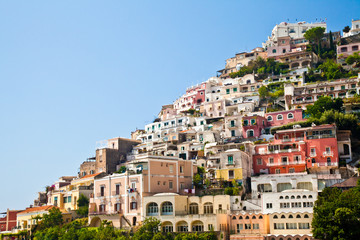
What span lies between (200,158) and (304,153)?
50.5 ft

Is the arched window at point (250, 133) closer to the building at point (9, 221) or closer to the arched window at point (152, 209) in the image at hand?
the arched window at point (152, 209)

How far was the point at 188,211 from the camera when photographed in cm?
5034

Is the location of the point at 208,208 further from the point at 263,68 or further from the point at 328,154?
Result: the point at 263,68

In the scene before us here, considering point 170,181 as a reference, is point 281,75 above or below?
above

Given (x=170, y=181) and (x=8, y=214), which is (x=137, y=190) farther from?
(x=8, y=214)

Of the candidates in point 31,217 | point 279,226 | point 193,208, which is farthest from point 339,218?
point 31,217

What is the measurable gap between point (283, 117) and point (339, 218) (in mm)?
31789

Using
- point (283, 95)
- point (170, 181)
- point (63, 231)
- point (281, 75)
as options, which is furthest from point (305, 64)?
point (63, 231)

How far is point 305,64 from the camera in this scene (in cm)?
8838

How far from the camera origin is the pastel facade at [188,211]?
46625mm

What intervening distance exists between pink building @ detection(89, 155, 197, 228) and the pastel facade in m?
2.26

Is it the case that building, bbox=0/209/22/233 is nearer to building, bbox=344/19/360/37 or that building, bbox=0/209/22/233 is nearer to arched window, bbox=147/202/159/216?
arched window, bbox=147/202/159/216

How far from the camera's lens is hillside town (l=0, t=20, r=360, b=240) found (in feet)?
154

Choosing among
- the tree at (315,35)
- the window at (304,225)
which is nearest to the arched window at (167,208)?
the window at (304,225)
